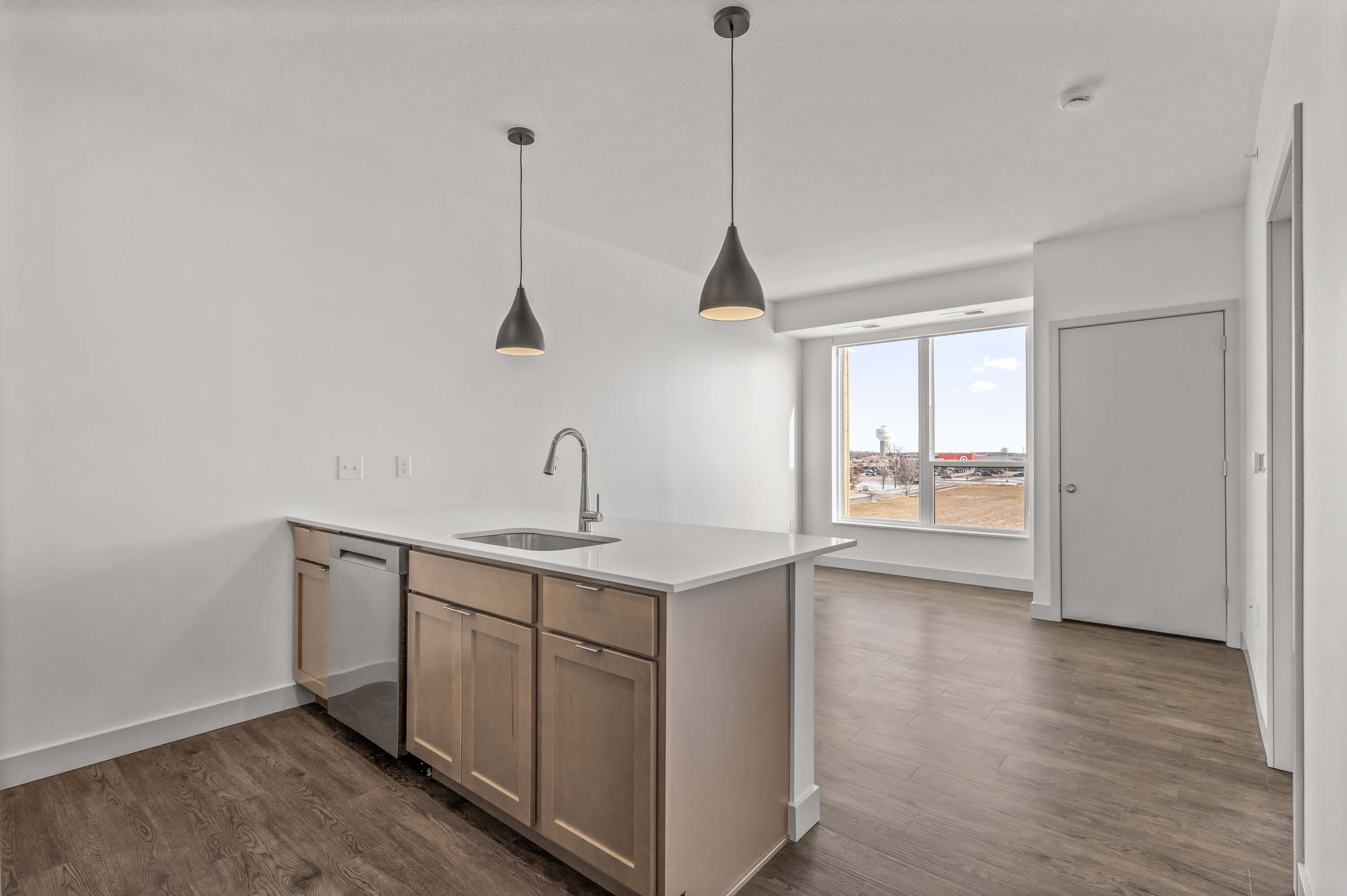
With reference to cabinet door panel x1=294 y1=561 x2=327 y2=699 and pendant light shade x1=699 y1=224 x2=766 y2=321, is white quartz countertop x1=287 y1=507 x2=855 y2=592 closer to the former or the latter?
cabinet door panel x1=294 y1=561 x2=327 y2=699

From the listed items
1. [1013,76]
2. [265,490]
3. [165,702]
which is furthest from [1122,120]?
[165,702]

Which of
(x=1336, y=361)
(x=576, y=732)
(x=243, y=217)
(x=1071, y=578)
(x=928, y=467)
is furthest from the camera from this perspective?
(x=928, y=467)

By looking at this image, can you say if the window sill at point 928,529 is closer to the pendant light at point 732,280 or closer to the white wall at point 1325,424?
the white wall at point 1325,424

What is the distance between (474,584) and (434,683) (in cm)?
44

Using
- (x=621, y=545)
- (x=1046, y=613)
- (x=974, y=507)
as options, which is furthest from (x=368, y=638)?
(x=974, y=507)

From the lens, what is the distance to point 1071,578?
439 cm

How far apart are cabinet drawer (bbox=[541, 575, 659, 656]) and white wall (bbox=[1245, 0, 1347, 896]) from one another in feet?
4.42

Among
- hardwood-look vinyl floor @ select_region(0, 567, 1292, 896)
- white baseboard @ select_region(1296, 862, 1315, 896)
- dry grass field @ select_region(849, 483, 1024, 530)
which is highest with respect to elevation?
dry grass field @ select_region(849, 483, 1024, 530)

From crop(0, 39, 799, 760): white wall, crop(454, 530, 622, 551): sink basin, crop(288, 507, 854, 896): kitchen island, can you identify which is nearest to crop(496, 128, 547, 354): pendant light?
crop(0, 39, 799, 760): white wall

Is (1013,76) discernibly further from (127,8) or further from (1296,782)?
(127,8)

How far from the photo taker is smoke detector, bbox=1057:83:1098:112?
8.51 feet

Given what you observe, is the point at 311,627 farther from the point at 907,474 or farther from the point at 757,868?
the point at 907,474


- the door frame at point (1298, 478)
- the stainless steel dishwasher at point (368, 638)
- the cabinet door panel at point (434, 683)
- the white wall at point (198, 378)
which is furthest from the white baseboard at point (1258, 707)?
the white wall at point (198, 378)

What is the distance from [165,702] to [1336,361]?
3751 mm
